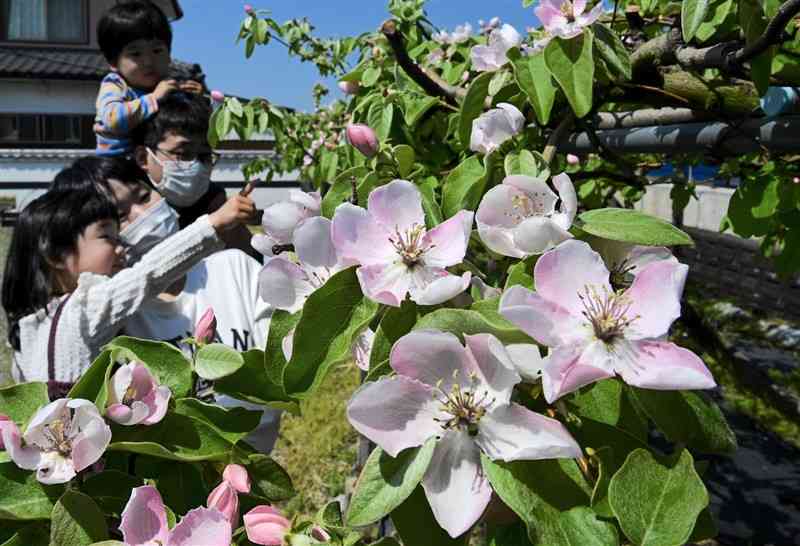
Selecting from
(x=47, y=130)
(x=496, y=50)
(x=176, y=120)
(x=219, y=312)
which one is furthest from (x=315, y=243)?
(x=47, y=130)

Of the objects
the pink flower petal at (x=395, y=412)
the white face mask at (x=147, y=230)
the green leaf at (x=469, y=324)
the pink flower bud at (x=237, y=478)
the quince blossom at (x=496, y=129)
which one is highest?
the quince blossom at (x=496, y=129)

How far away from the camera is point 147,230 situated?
1.92m

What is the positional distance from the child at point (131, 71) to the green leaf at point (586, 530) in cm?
236

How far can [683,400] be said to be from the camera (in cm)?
49

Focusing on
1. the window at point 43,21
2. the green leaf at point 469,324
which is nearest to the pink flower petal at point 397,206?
the green leaf at point 469,324

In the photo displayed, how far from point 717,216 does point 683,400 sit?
8265 millimetres

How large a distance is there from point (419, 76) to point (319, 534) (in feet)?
2.47

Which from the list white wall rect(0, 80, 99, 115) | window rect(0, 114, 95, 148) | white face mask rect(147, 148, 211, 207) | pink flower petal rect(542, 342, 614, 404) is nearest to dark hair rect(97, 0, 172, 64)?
white face mask rect(147, 148, 211, 207)

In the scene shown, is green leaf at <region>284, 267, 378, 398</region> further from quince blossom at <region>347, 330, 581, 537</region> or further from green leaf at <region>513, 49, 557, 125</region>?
green leaf at <region>513, 49, 557, 125</region>

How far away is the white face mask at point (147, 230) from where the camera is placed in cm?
191

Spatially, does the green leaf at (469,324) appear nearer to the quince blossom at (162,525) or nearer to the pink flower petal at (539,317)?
the pink flower petal at (539,317)

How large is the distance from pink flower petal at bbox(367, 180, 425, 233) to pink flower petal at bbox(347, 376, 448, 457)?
0.14 meters

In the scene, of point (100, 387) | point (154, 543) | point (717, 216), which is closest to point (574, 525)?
point (154, 543)

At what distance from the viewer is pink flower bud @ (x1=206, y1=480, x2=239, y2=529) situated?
0.52 metres
